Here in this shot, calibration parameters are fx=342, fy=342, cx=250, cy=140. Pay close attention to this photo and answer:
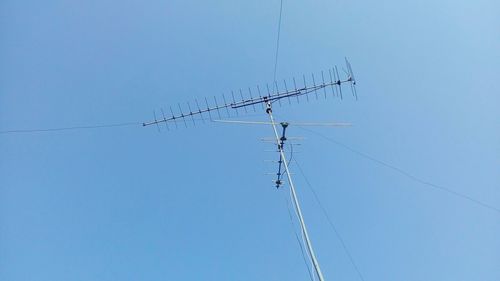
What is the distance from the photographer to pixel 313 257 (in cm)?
373

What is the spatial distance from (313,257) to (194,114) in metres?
5.06

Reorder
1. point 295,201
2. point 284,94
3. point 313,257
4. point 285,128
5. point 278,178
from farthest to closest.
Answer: point 284,94 < point 278,178 < point 285,128 < point 295,201 < point 313,257

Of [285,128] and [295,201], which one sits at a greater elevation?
[285,128]

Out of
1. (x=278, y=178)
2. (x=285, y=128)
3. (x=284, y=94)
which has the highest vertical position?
(x=284, y=94)

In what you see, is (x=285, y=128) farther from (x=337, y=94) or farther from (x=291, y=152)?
(x=337, y=94)

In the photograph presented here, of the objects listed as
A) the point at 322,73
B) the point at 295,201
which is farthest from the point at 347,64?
the point at 295,201

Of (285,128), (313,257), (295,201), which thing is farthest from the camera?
(285,128)

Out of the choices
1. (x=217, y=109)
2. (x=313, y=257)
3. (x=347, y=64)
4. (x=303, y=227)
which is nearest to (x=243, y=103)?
(x=217, y=109)

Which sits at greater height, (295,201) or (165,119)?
(165,119)

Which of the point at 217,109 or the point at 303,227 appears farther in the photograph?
the point at 217,109

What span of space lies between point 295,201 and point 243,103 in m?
3.47

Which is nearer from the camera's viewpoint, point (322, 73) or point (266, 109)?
point (266, 109)

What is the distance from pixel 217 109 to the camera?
792cm

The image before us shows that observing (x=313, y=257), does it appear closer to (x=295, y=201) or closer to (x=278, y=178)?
(x=295, y=201)
